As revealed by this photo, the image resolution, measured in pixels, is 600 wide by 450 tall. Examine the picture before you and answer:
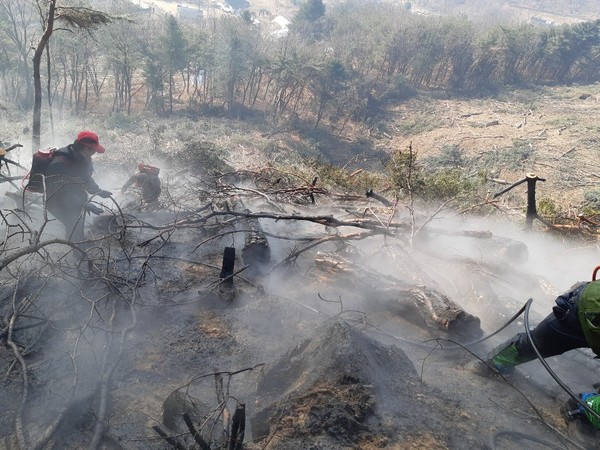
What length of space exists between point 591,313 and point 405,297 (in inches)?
77.8

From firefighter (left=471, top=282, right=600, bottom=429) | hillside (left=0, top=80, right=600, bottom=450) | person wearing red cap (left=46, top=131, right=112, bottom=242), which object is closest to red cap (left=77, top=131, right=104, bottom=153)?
person wearing red cap (left=46, top=131, right=112, bottom=242)

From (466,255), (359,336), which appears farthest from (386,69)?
(359,336)

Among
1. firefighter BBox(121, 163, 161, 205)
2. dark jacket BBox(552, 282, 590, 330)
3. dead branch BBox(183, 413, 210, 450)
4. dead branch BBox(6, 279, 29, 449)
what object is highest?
dark jacket BBox(552, 282, 590, 330)

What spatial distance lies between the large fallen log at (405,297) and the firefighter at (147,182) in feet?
11.9

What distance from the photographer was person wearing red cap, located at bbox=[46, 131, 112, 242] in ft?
16.3

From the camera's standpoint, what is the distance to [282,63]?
Result: 3028 cm

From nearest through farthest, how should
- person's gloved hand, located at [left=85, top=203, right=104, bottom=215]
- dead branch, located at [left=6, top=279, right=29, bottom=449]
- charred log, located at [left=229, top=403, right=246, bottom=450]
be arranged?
1. charred log, located at [left=229, top=403, right=246, bottom=450]
2. dead branch, located at [left=6, top=279, right=29, bottom=449]
3. person's gloved hand, located at [left=85, top=203, right=104, bottom=215]

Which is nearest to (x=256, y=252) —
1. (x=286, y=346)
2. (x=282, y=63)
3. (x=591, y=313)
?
(x=286, y=346)

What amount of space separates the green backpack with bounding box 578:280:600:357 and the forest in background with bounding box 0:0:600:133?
2331cm

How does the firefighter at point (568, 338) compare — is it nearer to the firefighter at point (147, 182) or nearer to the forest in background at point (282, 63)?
the firefighter at point (147, 182)

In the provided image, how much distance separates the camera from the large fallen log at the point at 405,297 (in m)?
4.20

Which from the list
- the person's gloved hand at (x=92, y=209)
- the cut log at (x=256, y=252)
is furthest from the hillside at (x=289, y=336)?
the person's gloved hand at (x=92, y=209)

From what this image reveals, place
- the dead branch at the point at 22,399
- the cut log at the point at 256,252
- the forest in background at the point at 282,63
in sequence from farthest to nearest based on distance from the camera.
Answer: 1. the forest in background at the point at 282,63
2. the cut log at the point at 256,252
3. the dead branch at the point at 22,399

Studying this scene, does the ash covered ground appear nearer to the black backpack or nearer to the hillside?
the hillside
